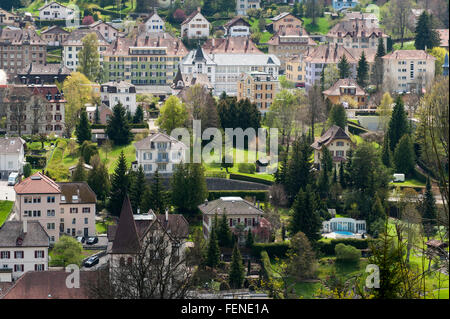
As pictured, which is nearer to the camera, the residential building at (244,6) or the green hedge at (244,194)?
the green hedge at (244,194)

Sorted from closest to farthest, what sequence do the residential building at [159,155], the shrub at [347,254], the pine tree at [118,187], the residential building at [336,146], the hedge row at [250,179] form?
the shrub at [347,254]
the pine tree at [118,187]
the hedge row at [250,179]
the residential building at [159,155]
the residential building at [336,146]

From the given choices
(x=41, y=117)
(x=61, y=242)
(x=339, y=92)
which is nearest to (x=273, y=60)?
(x=339, y=92)

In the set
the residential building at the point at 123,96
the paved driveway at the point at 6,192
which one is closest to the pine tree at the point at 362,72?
the residential building at the point at 123,96

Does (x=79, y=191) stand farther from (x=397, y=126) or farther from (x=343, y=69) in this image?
(x=343, y=69)

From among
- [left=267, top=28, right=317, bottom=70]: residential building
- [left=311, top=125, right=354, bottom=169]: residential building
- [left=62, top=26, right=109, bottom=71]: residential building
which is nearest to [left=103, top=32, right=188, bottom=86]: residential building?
[left=62, top=26, right=109, bottom=71]: residential building

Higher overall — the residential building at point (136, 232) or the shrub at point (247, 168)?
the shrub at point (247, 168)

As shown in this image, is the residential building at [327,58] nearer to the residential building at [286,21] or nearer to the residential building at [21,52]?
the residential building at [286,21]

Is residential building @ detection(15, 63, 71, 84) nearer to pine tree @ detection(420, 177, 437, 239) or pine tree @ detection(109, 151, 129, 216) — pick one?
pine tree @ detection(109, 151, 129, 216)

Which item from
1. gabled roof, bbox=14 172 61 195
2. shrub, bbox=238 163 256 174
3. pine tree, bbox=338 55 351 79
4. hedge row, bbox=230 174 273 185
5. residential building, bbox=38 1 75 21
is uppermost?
residential building, bbox=38 1 75 21

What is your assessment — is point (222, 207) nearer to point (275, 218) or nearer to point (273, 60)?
point (275, 218)
